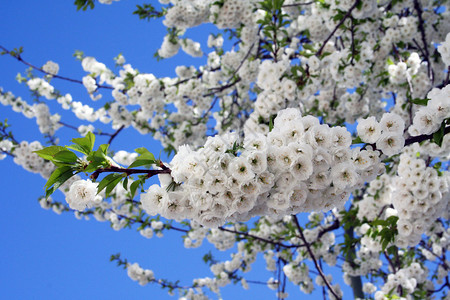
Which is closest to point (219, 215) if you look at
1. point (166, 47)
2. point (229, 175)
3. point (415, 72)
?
point (229, 175)

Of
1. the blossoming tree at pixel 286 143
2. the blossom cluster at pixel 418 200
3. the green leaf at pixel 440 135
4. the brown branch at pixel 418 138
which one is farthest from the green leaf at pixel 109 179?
the blossom cluster at pixel 418 200

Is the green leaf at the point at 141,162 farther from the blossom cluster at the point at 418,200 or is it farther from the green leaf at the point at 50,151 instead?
the blossom cluster at the point at 418,200

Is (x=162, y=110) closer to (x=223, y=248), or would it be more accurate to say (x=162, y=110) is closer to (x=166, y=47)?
(x=166, y=47)

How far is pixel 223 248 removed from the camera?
663cm

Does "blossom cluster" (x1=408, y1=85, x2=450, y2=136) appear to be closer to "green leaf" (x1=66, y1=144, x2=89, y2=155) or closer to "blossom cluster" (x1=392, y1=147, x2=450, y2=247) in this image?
"blossom cluster" (x1=392, y1=147, x2=450, y2=247)

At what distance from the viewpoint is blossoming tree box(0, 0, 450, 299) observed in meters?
1.47

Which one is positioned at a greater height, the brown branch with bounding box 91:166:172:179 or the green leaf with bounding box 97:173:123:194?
the brown branch with bounding box 91:166:172:179

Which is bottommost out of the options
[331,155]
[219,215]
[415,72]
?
[219,215]

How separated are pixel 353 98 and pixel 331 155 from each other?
4240 mm

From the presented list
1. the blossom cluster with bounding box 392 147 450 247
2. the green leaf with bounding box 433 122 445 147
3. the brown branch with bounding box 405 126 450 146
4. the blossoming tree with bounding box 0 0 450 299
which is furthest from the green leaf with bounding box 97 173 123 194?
the blossom cluster with bounding box 392 147 450 247

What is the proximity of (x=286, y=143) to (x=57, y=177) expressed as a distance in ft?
Answer: 3.16

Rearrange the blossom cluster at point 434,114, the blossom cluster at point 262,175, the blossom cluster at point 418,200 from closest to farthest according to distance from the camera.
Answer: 1. the blossom cluster at point 262,175
2. the blossom cluster at point 434,114
3. the blossom cluster at point 418,200

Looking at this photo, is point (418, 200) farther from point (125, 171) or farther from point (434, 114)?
point (125, 171)

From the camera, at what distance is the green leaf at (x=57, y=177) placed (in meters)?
1.45
